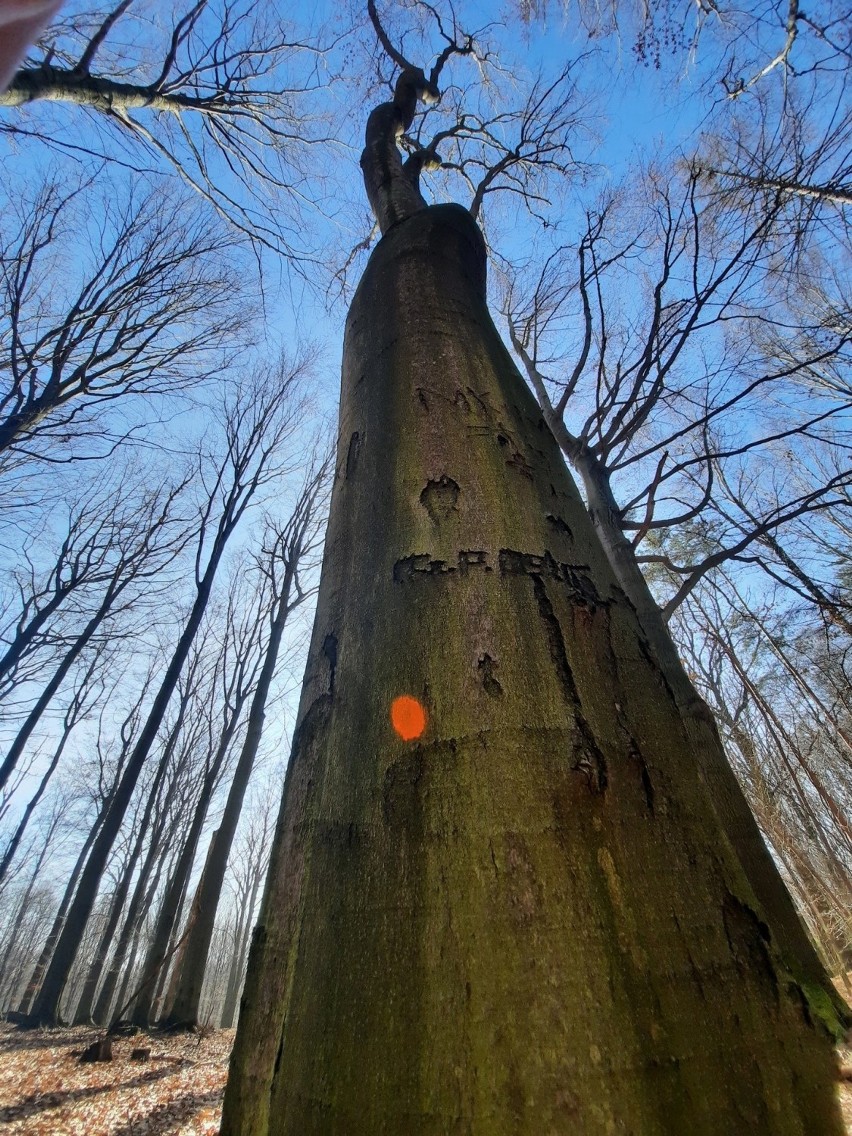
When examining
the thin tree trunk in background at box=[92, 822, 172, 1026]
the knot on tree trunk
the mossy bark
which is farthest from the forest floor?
the thin tree trunk in background at box=[92, 822, 172, 1026]

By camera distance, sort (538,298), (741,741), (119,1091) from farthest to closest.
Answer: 1. (741,741)
2. (538,298)
3. (119,1091)

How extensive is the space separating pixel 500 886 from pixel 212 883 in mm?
9282

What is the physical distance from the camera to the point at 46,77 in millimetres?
4031

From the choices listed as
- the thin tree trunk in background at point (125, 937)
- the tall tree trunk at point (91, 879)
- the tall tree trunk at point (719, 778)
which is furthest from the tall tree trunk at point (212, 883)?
the tall tree trunk at point (719, 778)

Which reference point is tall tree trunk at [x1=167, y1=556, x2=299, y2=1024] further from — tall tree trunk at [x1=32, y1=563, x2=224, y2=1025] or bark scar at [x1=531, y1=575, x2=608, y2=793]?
bark scar at [x1=531, y1=575, x2=608, y2=793]

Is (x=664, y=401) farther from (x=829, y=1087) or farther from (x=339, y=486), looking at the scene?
(x=829, y=1087)

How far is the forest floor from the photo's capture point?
3.85 meters

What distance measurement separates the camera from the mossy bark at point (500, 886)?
42 centimetres

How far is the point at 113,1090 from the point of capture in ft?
15.0

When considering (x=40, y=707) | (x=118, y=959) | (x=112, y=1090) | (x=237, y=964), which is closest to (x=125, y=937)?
(x=118, y=959)

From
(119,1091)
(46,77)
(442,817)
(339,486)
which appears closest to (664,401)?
(339,486)

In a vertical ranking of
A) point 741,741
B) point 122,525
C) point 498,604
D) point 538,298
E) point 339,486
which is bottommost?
point 498,604

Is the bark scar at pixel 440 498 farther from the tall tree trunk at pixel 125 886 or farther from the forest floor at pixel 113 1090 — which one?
the tall tree trunk at pixel 125 886

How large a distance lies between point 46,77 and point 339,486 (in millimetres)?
5462
